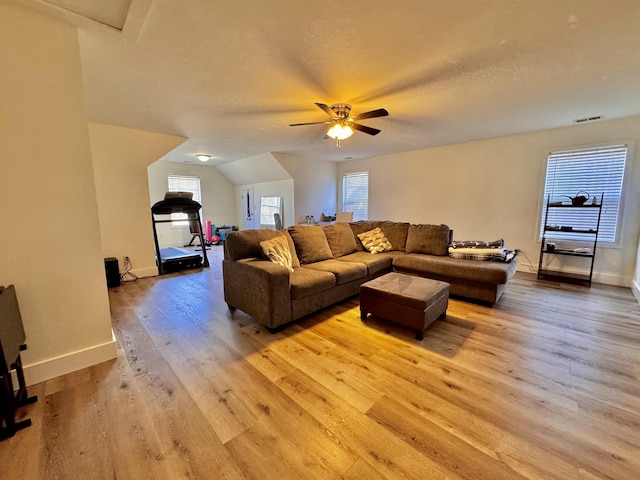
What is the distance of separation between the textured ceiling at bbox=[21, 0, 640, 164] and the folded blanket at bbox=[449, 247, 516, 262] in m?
1.73

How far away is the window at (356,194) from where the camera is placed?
6.69 metres

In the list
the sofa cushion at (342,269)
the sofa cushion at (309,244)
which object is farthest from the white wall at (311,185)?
the sofa cushion at (342,269)

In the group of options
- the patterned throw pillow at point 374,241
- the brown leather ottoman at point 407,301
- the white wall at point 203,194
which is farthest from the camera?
the white wall at point 203,194

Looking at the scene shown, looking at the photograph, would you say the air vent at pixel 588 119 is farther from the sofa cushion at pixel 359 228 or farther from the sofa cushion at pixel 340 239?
the sofa cushion at pixel 340 239

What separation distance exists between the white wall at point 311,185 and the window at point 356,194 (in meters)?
0.33

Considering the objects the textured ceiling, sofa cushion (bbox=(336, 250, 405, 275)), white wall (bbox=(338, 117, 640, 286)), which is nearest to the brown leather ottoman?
sofa cushion (bbox=(336, 250, 405, 275))

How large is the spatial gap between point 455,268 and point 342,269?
141cm

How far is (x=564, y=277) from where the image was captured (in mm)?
4004

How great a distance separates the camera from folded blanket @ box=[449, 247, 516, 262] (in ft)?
10.5

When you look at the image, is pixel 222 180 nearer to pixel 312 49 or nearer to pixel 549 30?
pixel 312 49

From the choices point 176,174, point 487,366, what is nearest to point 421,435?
point 487,366

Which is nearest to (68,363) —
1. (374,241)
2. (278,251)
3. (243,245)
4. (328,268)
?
(243,245)

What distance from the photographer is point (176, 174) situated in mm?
7133

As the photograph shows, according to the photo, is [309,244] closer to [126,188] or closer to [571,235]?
[126,188]
